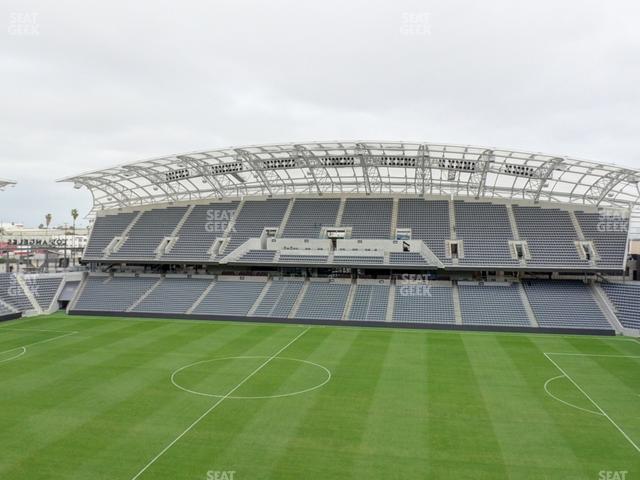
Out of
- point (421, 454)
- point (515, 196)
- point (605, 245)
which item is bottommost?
point (421, 454)

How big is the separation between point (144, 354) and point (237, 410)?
33.9 feet

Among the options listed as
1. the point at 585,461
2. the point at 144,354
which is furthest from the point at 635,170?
the point at 144,354

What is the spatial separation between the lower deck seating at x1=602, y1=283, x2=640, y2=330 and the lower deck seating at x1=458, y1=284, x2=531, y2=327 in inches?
244

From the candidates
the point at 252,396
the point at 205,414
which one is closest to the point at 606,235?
the point at 252,396

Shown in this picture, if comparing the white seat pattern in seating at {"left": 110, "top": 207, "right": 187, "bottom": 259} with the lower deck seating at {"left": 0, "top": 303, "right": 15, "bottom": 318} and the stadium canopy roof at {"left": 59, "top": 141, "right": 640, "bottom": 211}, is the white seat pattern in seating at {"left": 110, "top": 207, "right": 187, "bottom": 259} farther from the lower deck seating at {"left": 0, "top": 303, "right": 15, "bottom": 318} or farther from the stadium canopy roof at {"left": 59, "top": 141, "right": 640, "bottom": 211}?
the lower deck seating at {"left": 0, "top": 303, "right": 15, "bottom": 318}

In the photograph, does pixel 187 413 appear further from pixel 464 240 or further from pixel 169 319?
pixel 464 240

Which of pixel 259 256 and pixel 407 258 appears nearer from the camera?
pixel 407 258

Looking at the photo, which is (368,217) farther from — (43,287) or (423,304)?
(43,287)

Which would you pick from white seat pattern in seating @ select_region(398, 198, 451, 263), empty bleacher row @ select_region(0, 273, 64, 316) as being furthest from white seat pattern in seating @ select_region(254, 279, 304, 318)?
empty bleacher row @ select_region(0, 273, 64, 316)

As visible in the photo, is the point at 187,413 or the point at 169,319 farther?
the point at 169,319

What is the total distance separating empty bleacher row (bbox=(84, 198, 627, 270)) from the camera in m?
37.1

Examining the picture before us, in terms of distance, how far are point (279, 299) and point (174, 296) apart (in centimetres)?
894

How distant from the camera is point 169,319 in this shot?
119 feet

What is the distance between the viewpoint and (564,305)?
33.8 meters
